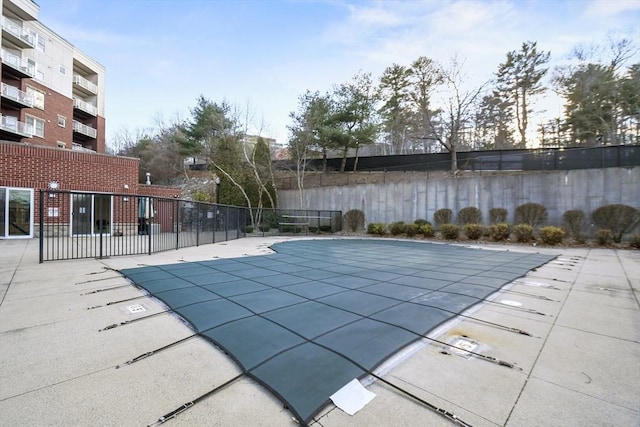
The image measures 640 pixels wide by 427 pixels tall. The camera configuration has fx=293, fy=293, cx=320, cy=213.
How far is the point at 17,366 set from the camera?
2148mm

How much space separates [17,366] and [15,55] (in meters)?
27.6

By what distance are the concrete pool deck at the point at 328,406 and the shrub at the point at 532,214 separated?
31.0ft

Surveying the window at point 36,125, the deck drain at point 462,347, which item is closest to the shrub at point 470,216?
the deck drain at point 462,347

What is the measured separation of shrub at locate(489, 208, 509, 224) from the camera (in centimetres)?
1272

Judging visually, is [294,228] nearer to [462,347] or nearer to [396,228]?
[396,228]

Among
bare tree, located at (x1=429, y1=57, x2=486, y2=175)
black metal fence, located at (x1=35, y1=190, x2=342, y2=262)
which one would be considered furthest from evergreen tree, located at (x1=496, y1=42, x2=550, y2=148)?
black metal fence, located at (x1=35, y1=190, x2=342, y2=262)

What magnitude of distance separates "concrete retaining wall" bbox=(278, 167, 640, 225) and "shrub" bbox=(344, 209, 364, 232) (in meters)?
0.33

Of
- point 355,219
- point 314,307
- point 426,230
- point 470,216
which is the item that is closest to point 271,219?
point 355,219

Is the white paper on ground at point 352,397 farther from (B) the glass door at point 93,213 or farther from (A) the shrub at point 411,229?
(B) the glass door at point 93,213

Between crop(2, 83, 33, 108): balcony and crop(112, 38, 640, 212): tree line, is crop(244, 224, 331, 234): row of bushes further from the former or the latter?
crop(2, 83, 33, 108): balcony

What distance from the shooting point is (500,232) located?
11531mm

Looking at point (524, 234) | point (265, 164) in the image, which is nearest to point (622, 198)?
point (524, 234)

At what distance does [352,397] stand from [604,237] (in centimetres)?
1219

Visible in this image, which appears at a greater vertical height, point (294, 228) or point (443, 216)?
point (443, 216)
